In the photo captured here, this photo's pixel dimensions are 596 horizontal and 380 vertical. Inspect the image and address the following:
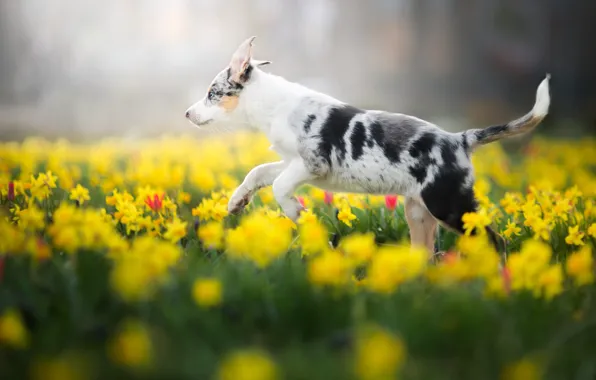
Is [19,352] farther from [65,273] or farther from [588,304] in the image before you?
[588,304]

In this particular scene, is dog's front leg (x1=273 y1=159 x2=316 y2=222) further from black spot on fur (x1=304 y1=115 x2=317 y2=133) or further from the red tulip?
the red tulip

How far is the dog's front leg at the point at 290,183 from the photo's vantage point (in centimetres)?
363

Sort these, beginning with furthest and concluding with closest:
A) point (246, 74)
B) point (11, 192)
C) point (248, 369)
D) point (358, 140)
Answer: point (246, 74), point (11, 192), point (358, 140), point (248, 369)

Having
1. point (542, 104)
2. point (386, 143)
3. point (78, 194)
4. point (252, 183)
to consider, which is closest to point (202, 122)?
point (252, 183)

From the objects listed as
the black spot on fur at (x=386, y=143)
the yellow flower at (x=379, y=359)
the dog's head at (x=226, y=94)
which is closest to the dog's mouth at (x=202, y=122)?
the dog's head at (x=226, y=94)

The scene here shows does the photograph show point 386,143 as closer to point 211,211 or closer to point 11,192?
point 211,211

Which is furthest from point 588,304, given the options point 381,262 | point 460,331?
point 381,262

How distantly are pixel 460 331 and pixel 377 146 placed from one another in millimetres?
1588

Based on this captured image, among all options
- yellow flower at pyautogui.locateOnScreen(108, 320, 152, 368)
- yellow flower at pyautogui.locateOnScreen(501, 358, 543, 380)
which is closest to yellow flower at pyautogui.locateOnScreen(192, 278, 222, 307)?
yellow flower at pyautogui.locateOnScreen(108, 320, 152, 368)

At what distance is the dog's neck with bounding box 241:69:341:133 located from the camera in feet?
12.7

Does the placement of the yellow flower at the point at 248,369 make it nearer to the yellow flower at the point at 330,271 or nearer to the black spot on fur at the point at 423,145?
the yellow flower at the point at 330,271

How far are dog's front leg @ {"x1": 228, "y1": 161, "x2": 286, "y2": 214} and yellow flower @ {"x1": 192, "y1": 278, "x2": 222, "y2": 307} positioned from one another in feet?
5.46

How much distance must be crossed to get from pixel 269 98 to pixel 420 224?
3.86ft

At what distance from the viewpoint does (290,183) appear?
362cm
